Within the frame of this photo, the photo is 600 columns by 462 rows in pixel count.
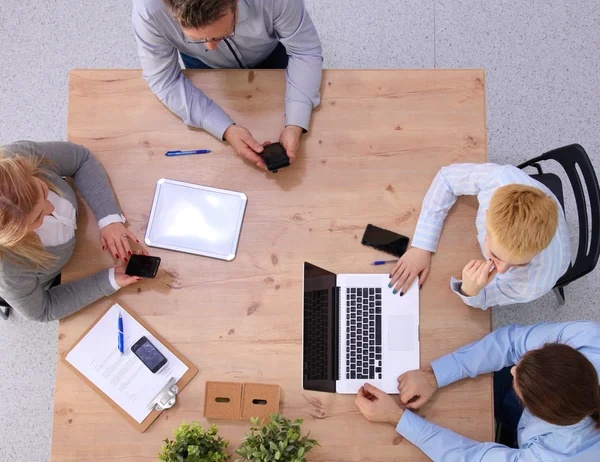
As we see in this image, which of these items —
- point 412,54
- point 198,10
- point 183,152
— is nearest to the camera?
point 198,10

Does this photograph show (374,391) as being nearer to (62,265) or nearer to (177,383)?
(177,383)

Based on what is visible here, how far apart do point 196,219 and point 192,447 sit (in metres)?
0.59

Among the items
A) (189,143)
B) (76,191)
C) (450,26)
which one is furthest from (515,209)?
(450,26)

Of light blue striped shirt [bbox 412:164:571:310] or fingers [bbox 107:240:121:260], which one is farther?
fingers [bbox 107:240:121:260]

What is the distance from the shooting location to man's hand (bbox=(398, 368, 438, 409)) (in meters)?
1.27

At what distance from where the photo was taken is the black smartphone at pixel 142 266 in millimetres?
1348

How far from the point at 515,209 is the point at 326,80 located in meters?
0.65

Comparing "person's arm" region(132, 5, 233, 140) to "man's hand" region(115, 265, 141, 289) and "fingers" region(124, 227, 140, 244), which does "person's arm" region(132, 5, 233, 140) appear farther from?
"man's hand" region(115, 265, 141, 289)

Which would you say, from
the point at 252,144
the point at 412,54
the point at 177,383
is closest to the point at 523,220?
the point at 252,144

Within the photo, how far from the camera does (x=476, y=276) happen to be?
123 centimetres

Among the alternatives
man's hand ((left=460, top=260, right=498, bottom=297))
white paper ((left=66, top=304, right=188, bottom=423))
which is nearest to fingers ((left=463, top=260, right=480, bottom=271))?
man's hand ((left=460, top=260, right=498, bottom=297))

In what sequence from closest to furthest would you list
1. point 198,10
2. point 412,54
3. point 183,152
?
point 198,10 < point 183,152 < point 412,54

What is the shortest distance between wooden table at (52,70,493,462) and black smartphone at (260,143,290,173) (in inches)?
2.2

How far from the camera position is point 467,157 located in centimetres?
141
